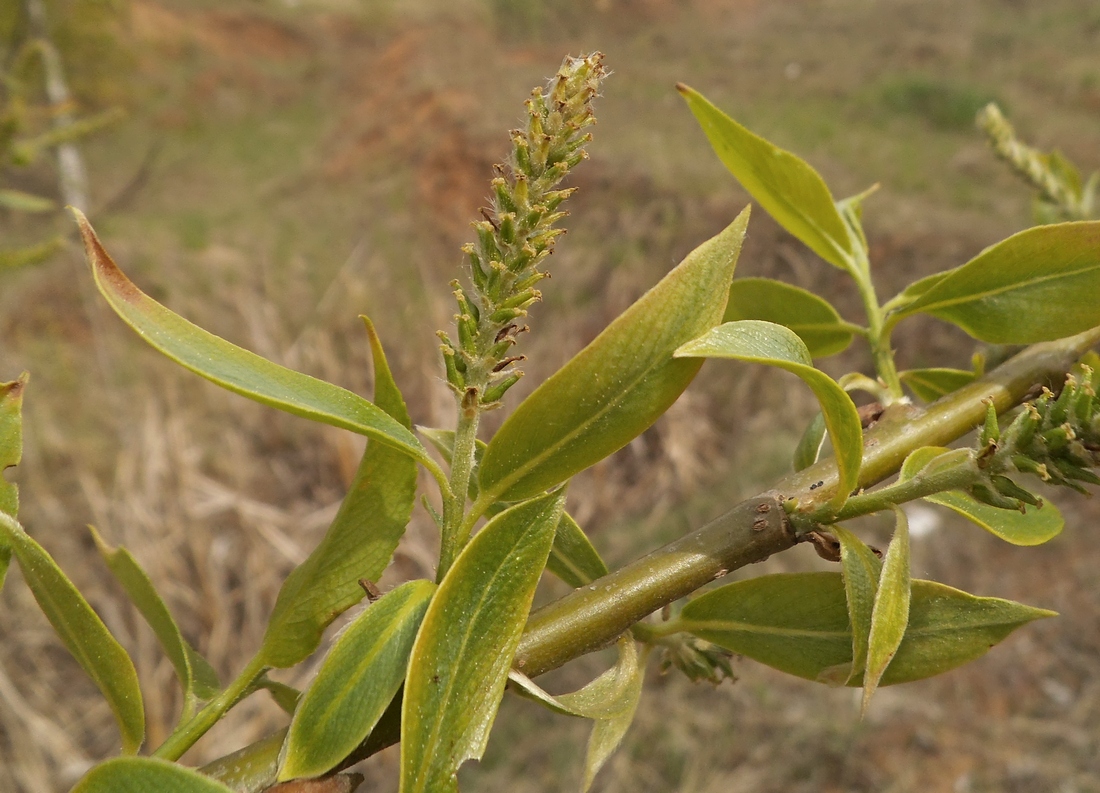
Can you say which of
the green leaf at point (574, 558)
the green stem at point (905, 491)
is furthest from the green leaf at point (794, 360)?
the green leaf at point (574, 558)

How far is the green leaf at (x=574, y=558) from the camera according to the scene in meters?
0.36

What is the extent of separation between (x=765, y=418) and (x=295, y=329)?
2411 mm

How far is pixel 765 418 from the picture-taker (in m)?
3.44

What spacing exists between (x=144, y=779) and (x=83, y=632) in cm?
9

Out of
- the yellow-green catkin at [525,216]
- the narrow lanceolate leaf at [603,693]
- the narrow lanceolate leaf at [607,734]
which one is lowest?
the narrow lanceolate leaf at [607,734]

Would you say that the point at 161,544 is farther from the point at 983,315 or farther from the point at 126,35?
the point at 126,35

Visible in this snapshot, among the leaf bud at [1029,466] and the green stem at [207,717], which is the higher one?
the leaf bud at [1029,466]

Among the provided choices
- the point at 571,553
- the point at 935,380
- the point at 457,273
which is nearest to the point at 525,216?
the point at 571,553

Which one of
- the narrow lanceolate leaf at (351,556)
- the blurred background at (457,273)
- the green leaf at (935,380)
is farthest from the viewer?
the blurred background at (457,273)

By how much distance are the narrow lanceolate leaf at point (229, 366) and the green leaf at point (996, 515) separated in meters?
0.20

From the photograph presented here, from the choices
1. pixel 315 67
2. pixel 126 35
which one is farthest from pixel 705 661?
pixel 315 67

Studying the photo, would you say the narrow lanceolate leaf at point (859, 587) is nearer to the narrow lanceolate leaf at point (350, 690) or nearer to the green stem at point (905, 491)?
the green stem at point (905, 491)

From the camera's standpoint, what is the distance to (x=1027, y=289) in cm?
37

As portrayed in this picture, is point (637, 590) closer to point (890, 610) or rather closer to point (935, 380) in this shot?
point (890, 610)
